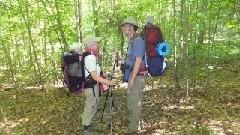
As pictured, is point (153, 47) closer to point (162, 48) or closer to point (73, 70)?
point (162, 48)

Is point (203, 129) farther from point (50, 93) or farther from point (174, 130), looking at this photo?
point (50, 93)

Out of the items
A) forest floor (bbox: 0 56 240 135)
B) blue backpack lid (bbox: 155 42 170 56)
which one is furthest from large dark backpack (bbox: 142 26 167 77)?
forest floor (bbox: 0 56 240 135)

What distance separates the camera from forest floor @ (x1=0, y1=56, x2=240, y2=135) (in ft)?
21.9

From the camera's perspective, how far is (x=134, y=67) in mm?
5699

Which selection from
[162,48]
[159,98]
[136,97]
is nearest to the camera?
[162,48]

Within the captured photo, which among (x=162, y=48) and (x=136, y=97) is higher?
(x=162, y=48)

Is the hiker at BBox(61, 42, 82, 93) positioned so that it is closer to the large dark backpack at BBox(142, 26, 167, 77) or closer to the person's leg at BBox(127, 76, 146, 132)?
the person's leg at BBox(127, 76, 146, 132)

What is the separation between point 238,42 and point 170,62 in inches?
164

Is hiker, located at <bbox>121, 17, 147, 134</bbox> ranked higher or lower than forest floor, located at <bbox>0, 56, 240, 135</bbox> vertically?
higher

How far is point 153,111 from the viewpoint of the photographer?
26.0 ft

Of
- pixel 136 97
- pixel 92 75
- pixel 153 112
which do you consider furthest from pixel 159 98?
pixel 92 75

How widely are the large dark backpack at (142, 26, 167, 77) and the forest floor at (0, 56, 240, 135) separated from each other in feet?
4.87

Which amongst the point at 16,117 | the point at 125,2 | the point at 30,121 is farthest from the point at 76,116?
the point at 125,2

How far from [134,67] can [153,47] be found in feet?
1.81
